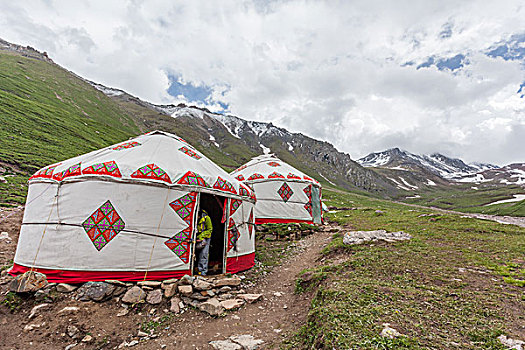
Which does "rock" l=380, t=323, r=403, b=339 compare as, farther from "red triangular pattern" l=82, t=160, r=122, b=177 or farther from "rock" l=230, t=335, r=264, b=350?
"red triangular pattern" l=82, t=160, r=122, b=177

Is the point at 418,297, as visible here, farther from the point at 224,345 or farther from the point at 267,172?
the point at 267,172

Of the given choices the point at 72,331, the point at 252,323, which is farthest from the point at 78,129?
the point at 252,323

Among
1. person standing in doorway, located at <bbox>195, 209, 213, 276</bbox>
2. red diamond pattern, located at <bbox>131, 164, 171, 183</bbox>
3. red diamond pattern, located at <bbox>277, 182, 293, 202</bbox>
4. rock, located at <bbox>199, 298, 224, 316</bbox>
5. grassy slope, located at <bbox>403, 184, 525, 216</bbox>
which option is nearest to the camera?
rock, located at <bbox>199, 298, 224, 316</bbox>

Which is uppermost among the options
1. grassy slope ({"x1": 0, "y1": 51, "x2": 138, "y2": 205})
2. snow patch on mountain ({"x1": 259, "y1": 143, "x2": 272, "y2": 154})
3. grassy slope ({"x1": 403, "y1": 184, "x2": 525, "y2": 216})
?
snow patch on mountain ({"x1": 259, "y1": 143, "x2": 272, "y2": 154})

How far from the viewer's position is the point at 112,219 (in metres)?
5.18

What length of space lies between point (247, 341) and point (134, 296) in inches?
90.8

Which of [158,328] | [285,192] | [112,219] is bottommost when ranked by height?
[158,328]

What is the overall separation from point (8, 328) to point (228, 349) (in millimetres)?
3478

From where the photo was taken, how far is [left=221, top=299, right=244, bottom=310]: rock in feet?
14.5

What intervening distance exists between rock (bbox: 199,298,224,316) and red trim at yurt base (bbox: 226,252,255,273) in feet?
6.00

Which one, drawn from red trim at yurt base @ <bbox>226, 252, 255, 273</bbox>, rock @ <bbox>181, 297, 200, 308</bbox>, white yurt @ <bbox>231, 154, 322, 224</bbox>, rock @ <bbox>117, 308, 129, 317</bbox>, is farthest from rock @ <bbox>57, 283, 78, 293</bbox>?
white yurt @ <bbox>231, 154, 322, 224</bbox>

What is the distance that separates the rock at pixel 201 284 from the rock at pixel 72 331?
1830mm

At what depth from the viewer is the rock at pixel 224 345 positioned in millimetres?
3311

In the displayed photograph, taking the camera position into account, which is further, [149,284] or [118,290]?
[149,284]
